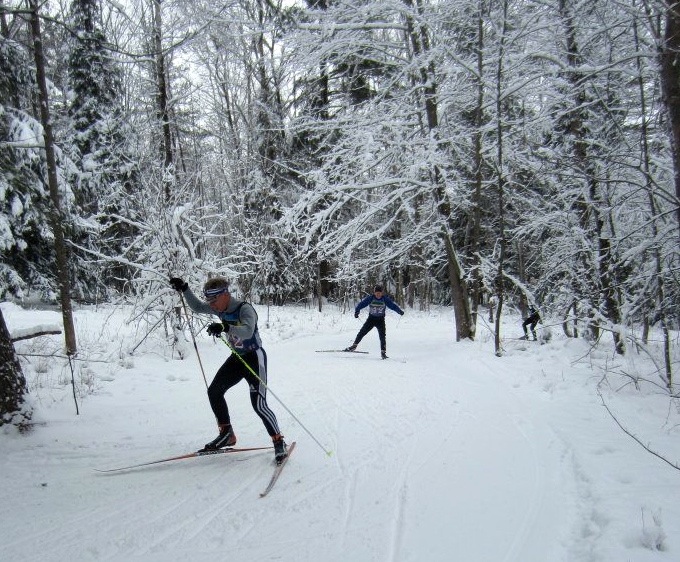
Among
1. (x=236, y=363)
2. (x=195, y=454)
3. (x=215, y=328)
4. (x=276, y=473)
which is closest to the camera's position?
(x=276, y=473)

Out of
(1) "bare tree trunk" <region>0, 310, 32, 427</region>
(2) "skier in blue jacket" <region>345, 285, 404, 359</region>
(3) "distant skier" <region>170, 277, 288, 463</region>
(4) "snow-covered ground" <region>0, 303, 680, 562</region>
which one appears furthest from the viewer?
(2) "skier in blue jacket" <region>345, 285, 404, 359</region>

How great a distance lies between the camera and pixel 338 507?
12.8 feet

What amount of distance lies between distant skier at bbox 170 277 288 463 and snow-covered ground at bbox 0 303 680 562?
11.5 inches

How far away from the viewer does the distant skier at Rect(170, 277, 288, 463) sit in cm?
499

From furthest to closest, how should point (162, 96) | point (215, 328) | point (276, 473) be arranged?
point (162, 96) < point (215, 328) < point (276, 473)

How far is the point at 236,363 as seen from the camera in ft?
17.5

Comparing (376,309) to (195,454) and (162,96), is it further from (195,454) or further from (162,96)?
(162,96)

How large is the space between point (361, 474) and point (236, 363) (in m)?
1.92

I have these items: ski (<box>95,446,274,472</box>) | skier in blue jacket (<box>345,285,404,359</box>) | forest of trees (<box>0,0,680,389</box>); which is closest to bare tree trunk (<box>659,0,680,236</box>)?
forest of trees (<box>0,0,680,389</box>)

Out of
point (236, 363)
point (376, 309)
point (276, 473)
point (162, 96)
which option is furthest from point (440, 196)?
point (276, 473)

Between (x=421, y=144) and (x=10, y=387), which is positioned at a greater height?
(x=421, y=144)

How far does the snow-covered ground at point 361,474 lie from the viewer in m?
3.31

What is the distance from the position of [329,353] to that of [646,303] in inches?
293

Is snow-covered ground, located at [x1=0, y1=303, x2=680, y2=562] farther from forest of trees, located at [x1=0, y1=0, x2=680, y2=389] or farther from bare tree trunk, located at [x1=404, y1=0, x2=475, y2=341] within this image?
bare tree trunk, located at [x1=404, y1=0, x2=475, y2=341]
